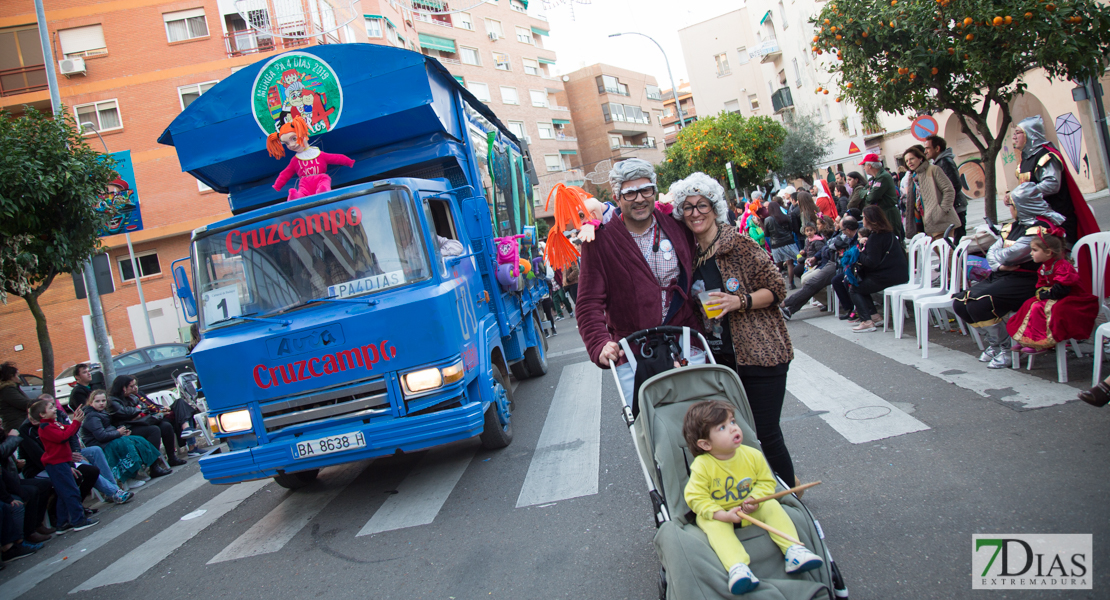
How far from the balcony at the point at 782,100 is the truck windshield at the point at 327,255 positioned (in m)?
38.6

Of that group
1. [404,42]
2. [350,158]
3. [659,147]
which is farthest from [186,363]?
[659,147]

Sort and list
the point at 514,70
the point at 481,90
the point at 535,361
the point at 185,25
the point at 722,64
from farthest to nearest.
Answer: the point at 722,64
the point at 514,70
the point at 481,90
the point at 185,25
the point at 535,361

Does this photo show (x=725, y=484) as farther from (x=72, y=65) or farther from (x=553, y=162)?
(x=553, y=162)

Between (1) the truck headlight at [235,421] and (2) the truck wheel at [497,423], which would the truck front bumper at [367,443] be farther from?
(2) the truck wheel at [497,423]

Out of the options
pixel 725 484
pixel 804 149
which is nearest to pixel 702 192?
pixel 725 484

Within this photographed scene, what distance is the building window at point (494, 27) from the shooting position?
46.4m

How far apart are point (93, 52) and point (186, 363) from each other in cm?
1638

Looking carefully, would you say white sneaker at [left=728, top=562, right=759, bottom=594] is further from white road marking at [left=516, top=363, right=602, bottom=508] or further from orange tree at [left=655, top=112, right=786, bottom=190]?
orange tree at [left=655, top=112, right=786, bottom=190]

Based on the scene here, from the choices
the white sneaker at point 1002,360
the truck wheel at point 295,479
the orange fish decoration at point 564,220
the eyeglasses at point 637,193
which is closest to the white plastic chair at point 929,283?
the white sneaker at point 1002,360

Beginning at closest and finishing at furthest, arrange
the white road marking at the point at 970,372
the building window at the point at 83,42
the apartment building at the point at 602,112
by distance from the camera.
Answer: the white road marking at the point at 970,372 < the building window at the point at 83,42 < the apartment building at the point at 602,112

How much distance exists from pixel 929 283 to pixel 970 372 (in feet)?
6.00

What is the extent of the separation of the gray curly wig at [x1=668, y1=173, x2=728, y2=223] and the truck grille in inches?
105

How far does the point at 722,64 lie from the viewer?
169 ft

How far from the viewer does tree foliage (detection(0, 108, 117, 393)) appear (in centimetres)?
845
